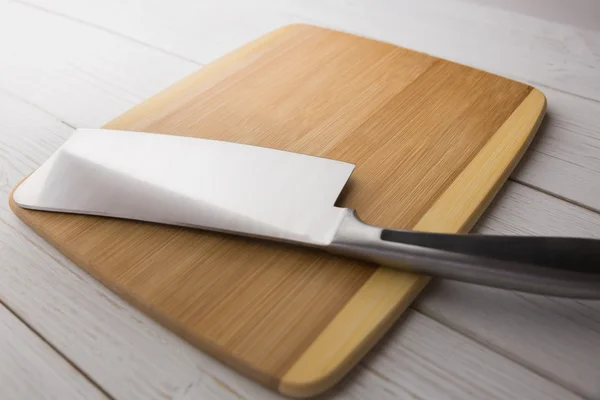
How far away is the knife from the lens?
0.39m

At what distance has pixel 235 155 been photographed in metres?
0.53

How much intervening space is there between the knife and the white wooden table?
0.04m

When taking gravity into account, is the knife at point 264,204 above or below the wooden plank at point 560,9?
above

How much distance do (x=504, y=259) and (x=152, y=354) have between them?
0.85 ft

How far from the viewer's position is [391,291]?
434mm

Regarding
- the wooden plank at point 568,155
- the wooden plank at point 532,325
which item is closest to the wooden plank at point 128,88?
the wooden plank at point 568,155

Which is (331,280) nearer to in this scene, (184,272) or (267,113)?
(184,272)

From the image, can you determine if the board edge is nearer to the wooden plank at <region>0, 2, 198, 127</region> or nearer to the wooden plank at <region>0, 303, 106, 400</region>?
the wooden plank at <region>0, 303, 106, 400</region>

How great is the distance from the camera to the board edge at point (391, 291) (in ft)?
1.29

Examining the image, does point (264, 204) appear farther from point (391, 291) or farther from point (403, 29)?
point (403, 29)

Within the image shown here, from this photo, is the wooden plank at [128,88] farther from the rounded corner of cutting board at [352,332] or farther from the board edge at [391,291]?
the rounded corner of cutting board at [352,332]

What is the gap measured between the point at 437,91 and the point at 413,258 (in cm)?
28

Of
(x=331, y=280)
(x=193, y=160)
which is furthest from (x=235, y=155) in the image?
(x=331, y=280)

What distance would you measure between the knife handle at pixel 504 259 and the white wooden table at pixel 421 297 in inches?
1.7
